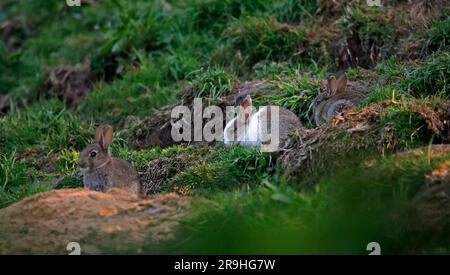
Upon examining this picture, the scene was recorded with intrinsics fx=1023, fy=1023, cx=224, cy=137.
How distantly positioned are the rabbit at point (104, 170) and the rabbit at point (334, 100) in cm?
181

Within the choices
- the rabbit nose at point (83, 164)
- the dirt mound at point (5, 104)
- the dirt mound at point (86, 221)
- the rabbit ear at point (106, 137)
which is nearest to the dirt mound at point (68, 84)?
the dirt mound at point (5, 104)

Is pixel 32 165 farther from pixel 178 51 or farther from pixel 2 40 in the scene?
pixel 2 40

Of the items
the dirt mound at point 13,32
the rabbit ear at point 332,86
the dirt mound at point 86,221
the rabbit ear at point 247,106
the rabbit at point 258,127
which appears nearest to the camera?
the dirt mound at point 86,221

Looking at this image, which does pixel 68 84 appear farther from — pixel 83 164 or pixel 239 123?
pixel 83 164

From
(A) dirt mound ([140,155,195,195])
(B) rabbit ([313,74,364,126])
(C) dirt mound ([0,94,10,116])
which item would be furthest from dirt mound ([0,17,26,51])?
(B) rabbit ([313,74,364,126])

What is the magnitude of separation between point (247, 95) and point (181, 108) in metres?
0.79

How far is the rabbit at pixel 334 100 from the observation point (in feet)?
28.7

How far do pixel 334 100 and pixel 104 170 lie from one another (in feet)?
7.19

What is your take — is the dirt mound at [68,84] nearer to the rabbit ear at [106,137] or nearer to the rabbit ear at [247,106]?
the rabbit ear at [247,106]

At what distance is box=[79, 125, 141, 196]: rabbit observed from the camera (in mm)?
7766

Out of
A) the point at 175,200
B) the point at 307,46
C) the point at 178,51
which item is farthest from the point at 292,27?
the point at 175,200

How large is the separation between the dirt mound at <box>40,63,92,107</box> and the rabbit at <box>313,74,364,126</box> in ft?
12.4

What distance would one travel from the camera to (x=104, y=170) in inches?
307

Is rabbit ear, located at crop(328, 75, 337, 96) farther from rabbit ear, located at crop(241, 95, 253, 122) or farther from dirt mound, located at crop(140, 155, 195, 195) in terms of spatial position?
dirt mound, located at crop(140, 155, 195, 195)
